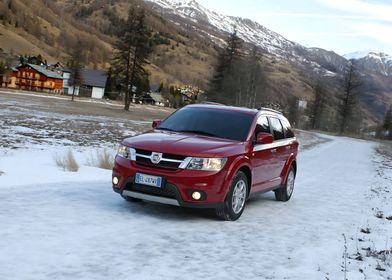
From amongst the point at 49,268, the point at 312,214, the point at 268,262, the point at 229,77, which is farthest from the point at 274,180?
the point at 229,77

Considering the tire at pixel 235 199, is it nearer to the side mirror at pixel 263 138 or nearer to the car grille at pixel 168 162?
the side mirror at pixel 263 138

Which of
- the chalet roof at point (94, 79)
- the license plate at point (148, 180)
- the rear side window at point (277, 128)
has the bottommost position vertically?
the license plate at point (148, 180)

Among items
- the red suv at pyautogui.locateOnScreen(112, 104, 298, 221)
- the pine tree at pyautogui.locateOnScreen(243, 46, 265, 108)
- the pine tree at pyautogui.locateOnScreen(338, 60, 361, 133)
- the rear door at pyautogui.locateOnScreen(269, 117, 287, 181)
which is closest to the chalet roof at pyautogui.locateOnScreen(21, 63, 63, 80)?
the pine tree at pyautogui.locateOnScreen(243, 46, 265, 108)

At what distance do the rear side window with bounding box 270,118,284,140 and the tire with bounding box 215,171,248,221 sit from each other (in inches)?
76.9

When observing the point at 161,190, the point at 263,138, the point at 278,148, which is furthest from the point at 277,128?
the point at 161,190

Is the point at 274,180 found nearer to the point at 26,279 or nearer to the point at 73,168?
the point at 73,168

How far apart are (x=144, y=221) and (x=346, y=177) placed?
11154mm

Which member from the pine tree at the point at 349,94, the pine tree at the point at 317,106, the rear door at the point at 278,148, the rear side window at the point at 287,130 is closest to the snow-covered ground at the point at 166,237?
the rear door at the point at 278,148

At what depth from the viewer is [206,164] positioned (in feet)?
25.2

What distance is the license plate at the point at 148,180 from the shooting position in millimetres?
7578

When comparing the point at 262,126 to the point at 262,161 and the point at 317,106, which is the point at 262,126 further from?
the point at 317,106

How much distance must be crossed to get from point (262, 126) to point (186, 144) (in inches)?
86.0

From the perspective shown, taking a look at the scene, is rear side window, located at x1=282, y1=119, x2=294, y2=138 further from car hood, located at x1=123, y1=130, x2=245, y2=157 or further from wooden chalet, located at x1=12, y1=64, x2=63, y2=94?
wooden chalet, located at x1=12, y1=64, x2=63, y2=94

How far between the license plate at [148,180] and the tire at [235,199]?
101 cm
